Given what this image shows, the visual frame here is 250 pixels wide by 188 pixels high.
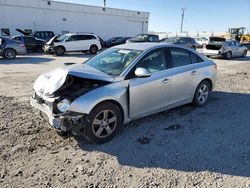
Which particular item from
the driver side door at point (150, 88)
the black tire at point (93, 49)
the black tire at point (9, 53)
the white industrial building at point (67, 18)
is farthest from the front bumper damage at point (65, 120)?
the white industrial building at point (67, 18)

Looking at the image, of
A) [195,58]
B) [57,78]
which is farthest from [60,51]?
[57,78]

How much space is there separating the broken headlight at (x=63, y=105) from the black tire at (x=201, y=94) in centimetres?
333

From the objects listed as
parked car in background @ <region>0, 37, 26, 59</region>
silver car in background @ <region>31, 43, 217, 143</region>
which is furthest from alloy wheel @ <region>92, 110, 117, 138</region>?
parked car in background @ <region>0, 37, 26, 59</region>

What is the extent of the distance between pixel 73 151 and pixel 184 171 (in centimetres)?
169

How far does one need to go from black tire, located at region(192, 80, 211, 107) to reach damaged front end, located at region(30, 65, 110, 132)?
2.72 meters

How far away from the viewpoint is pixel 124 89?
4.58 metres

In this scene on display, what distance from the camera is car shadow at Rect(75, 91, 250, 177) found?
388 centimetres

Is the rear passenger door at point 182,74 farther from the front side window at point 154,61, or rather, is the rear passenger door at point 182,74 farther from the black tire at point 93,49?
the black tire at point 93,49

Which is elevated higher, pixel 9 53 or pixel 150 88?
pixel 150 88

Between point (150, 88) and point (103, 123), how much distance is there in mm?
1144

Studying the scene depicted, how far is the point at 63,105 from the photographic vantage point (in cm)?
412

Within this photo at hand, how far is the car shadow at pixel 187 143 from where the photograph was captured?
153 inches

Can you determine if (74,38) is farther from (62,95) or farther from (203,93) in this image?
(62,95)

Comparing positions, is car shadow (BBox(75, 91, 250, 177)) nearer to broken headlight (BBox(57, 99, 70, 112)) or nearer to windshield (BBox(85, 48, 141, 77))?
broken headlight (BBox(57, 99, 70, 112))
